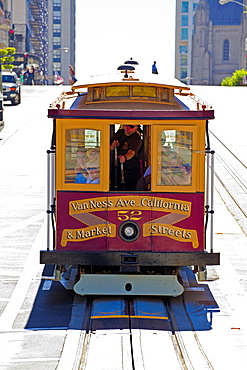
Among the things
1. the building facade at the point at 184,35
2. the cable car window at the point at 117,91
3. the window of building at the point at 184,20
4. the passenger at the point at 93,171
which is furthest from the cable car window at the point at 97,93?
the window of building at the point at 184,20

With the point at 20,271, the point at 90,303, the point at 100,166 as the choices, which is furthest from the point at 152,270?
the point at 20,271

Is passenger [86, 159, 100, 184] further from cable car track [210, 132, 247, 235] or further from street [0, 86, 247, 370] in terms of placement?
cable car track [210, 132, 247, 235]

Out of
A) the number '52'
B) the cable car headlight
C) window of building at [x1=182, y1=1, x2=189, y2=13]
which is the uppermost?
window of building at [x1=182, y1=1, x2=189, y2=13]

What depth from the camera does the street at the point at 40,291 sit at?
8953 millimetres

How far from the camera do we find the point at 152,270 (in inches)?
444

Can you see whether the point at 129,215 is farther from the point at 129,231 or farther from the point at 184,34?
the point at 184,34

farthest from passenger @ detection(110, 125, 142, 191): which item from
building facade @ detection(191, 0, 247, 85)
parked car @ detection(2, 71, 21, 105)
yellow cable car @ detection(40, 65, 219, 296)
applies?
building facade @ detection(191, 0, 247, 85)

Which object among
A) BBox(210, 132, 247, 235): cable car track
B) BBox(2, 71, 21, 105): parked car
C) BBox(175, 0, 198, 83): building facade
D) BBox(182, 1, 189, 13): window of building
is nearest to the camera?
BBox(210, 132, 247, 235): cable car track

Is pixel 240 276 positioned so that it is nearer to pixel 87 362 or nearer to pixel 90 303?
pixel 90 303

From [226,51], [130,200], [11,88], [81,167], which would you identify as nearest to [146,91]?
[81,167]

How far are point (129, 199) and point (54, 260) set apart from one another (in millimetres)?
1415

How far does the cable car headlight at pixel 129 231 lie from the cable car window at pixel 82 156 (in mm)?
746

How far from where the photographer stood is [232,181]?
22344mm

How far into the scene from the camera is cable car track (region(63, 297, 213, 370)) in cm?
852
